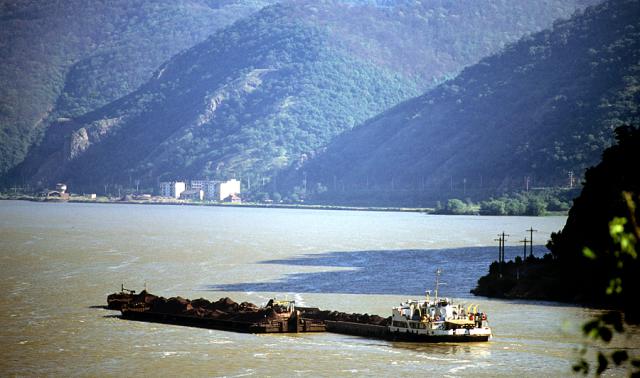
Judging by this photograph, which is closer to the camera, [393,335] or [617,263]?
Answer: [617,263]

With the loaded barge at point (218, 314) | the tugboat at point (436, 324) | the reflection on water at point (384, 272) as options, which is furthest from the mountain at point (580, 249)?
the loaded barge at point (218, 314)

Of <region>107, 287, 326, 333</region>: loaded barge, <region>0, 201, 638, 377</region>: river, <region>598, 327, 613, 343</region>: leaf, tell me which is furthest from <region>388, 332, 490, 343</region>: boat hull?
<region>598, 327, 613, 343</region>: leaf

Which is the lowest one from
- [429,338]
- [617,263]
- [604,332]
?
[429,338]

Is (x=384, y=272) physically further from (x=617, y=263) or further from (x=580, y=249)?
(x=617, y=263)

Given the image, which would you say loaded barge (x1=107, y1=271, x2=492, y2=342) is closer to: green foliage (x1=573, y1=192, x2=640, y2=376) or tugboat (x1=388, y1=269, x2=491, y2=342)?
tugboat (x1=388, y1=269, x2=491, y2=342)

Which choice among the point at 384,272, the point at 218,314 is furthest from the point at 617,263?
the point at 384,272

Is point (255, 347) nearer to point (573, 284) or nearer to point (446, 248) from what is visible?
point (573, 284)

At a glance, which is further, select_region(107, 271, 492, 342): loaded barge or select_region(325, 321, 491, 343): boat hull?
select_region(107, 271, 492, 342): loaded barge
